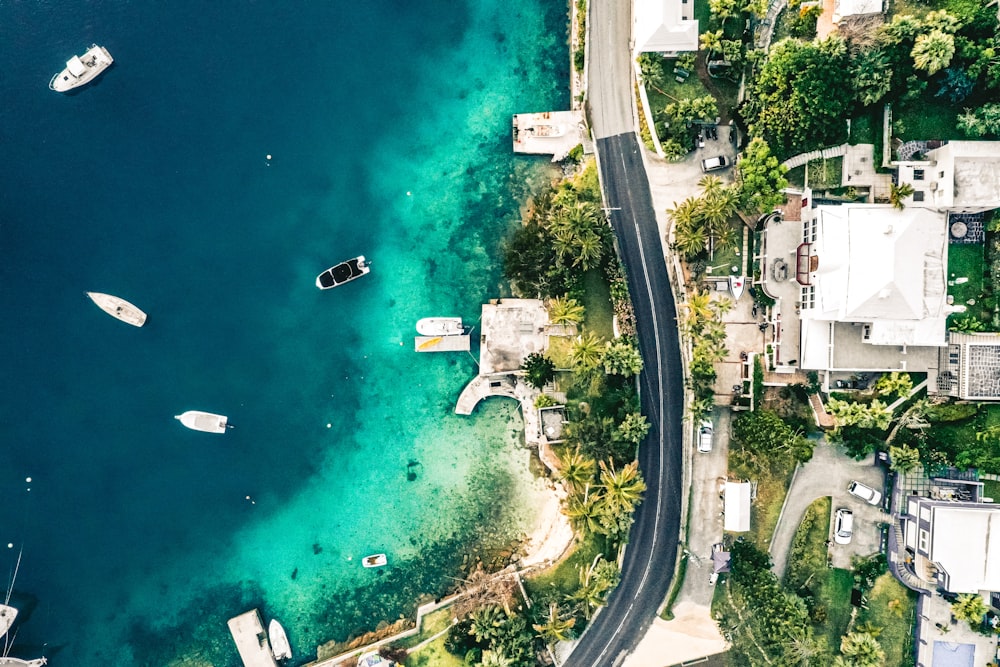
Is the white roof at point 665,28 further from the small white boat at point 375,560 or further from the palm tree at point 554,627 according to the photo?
the small white boat at point 375,560

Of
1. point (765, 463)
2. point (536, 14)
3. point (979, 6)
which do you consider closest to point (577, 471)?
point (765, 463)

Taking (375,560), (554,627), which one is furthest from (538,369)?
(375,560)

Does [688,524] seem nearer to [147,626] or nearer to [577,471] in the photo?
[577,471]

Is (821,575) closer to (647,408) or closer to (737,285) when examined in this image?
(647,408)

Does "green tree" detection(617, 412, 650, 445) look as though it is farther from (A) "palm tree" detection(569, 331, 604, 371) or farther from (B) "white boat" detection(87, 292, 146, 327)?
(B) "white boat" detection(87, 292, 146, 327)

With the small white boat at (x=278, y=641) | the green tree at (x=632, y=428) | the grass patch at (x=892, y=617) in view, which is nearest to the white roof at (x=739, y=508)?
the green tree at (x=632, y=428)
